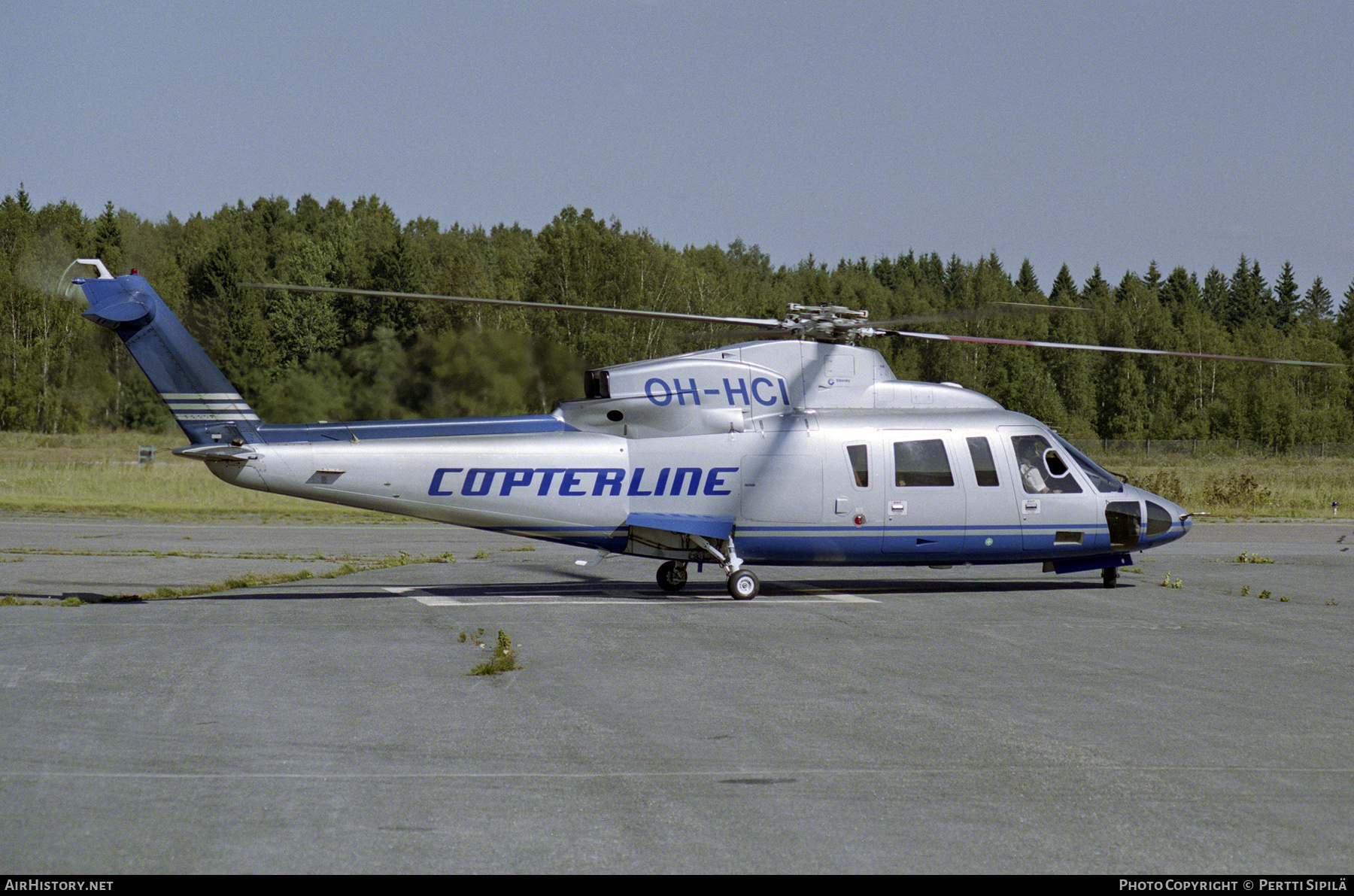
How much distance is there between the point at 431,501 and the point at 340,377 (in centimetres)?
683

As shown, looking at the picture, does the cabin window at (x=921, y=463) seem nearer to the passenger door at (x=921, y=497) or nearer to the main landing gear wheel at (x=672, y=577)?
the passenger door at (x=921, y=497)

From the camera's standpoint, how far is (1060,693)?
396 inches

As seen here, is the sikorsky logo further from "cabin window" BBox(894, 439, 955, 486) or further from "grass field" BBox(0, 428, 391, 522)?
"grass field" BBox(0, 428, 391, 522)

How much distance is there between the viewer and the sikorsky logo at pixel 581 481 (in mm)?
15875

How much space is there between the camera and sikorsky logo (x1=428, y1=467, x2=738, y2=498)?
1588 cm

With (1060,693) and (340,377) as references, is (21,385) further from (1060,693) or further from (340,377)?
(1060,693)

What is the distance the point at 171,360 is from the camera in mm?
14938

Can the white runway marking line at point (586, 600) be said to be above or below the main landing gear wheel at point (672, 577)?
below

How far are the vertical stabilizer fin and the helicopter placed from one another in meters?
0.03

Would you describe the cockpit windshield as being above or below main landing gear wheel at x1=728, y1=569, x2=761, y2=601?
above

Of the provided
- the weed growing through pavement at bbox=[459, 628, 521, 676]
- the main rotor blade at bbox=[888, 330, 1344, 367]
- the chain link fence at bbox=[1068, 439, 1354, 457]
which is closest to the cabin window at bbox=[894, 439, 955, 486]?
the main rotor blade at bbox=[888, 330, 1344, 367]

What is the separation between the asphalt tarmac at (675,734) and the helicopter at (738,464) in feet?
3.13

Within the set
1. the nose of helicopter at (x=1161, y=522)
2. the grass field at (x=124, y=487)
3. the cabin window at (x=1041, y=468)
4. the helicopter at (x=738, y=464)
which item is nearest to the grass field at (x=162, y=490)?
the grass field at (x=124, y=487)

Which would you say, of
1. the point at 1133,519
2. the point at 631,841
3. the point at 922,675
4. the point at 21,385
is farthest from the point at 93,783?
the point at 21,385
